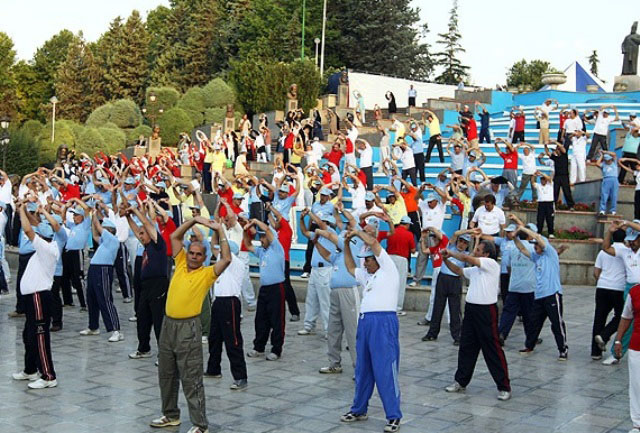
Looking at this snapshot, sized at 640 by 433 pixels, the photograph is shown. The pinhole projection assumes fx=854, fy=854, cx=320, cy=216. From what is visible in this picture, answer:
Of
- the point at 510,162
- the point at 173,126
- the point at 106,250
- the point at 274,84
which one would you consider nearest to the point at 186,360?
the point at 106,250

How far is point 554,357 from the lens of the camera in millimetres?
11469

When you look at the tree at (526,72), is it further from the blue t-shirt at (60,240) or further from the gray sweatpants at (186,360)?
the gray sweatpants at (186,360)

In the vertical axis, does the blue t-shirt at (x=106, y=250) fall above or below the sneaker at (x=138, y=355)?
above

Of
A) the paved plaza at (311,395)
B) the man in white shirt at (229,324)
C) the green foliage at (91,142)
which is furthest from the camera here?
the green foliage at (91,142)

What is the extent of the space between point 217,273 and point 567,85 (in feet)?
113

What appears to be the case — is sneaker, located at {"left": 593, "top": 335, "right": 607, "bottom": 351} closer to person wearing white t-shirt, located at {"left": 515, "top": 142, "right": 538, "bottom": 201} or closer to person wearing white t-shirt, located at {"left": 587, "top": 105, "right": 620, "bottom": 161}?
person wearing white t-shirt, located at {"left": 515, "top": 142, "right": 538, "bottom": 201}

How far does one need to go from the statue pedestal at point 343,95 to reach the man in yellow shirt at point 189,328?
27.4 meters

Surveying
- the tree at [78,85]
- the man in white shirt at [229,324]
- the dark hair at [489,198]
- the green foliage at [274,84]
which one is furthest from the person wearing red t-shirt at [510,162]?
the tree at [78,85]

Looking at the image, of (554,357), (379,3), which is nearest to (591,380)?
(554,357)

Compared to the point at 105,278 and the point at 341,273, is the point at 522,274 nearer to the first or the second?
the point at 341,273

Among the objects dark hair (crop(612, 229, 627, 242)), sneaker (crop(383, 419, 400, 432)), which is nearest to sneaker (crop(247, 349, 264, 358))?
sneaker (crop(383, 419, 400, 432))

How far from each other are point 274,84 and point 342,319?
27.0 meters

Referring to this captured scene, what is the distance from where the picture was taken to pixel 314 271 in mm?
12273

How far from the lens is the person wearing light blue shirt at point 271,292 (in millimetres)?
10719
